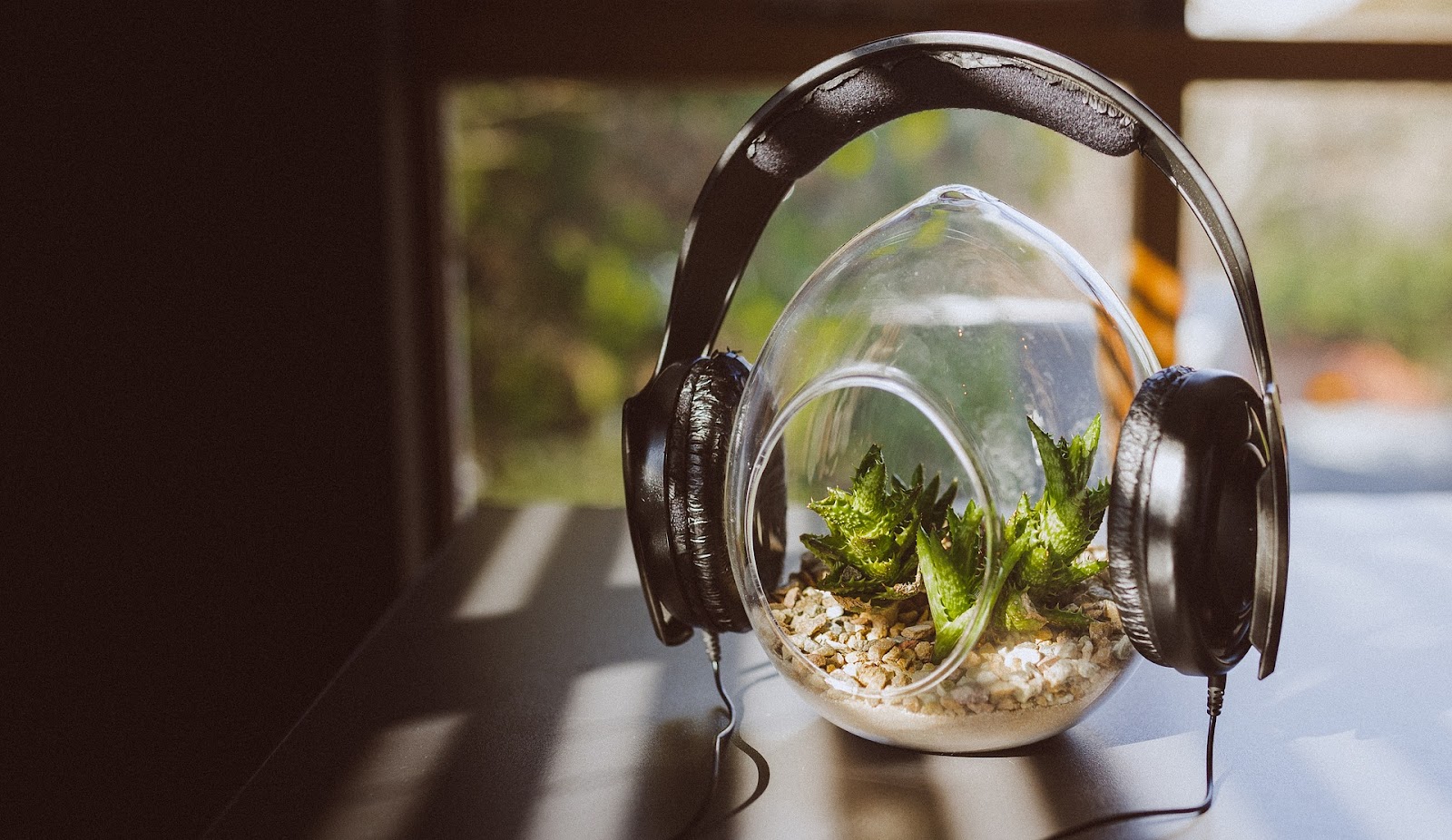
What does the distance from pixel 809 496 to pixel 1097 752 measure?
25 cm

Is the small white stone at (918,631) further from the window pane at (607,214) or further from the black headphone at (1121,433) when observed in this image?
the window pane at (607,214)

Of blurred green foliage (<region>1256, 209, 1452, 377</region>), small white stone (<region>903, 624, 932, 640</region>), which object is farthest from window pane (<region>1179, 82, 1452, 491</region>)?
small white stone (<region>903, 624, 932, 640</region>)

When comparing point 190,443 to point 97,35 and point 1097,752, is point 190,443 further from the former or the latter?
point 1097,752

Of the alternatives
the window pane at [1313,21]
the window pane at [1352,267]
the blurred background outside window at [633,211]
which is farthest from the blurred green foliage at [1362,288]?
the window pane at [1313,21]

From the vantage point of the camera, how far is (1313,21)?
6.26 ft

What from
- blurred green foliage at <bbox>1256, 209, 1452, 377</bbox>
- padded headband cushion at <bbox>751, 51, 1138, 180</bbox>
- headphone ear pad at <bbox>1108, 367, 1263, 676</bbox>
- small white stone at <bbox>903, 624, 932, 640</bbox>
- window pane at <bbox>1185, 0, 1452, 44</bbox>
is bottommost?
blurred green foliage at <bbox>1256, 209, 1452, 377</bbox>

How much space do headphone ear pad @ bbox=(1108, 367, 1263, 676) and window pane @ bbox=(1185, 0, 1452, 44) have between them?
1531 mm

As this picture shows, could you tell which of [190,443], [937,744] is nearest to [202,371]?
[190,443]

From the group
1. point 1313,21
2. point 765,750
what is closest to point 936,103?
point 765,750

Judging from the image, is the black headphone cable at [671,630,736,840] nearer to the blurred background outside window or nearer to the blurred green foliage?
the blurred background outside window

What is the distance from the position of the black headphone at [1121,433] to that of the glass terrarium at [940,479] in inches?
1.3

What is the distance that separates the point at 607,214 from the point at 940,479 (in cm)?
171

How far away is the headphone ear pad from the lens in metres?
0.56

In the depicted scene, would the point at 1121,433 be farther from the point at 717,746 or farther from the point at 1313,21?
the point at 1313,21
